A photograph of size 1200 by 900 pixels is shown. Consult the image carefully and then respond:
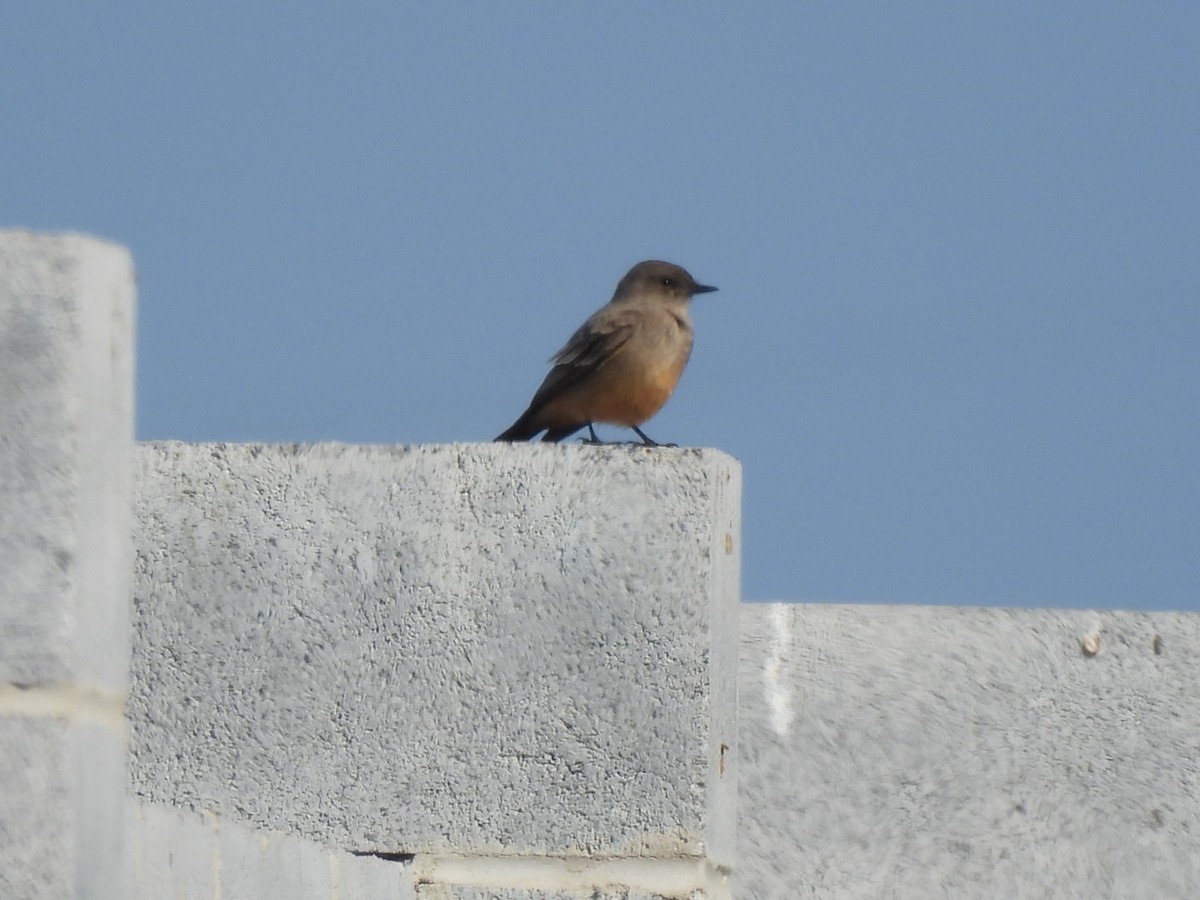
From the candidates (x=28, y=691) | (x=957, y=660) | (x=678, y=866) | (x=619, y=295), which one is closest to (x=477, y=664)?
(x=678, y=866)

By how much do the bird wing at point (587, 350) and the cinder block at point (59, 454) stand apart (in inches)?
252

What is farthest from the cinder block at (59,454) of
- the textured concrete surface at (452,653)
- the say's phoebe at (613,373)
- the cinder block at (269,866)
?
the say's phoebe at (613,373)

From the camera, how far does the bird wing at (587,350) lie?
890 cm

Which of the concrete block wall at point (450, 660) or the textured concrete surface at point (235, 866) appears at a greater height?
the concrete block wall at point (450, 660)

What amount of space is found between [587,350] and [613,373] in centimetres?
20

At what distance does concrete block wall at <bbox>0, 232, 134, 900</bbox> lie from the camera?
2.38 metres

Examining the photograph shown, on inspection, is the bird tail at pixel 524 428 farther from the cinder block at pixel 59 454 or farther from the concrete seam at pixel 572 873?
the cinder block at pixel 59 454

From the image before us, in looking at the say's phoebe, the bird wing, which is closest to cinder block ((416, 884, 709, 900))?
the say's phoebe

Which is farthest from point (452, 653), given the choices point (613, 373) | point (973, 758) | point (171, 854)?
point (613, 373)

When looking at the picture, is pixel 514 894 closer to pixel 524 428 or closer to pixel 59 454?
pixel 59 454

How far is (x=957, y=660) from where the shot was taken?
5.93 meters

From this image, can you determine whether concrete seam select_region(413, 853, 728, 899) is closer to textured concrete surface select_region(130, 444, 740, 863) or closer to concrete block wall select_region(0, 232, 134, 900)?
textured concrete surface select_region(130, 444, 740, 863)

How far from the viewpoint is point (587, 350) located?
8.95 metres

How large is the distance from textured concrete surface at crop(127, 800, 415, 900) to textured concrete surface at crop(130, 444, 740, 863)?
0.93ft
